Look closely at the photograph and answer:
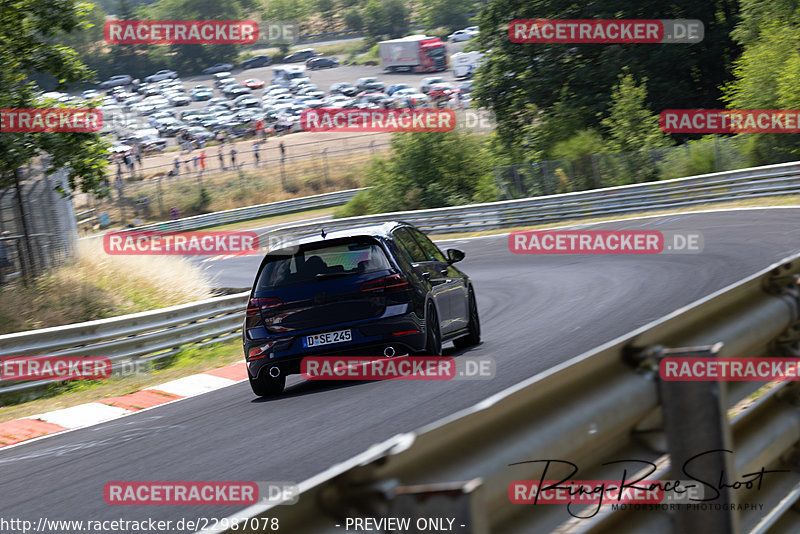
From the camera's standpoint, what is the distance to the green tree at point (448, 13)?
151375 mm

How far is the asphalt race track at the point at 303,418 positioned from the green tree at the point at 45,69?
743 centimetres

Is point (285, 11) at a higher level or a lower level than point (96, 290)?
higher

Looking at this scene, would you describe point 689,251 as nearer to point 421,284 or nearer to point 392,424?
point 421,284

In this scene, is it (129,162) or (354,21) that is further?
(354,21)

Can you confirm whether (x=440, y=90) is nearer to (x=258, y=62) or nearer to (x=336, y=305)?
(x=258, y=62)

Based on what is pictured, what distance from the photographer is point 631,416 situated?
10.2ft

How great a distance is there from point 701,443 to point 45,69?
17.4 metres

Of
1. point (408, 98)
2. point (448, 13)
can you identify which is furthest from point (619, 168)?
point (448, 13)

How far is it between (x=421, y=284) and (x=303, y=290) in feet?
3.99

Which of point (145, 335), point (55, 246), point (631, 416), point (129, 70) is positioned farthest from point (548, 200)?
point (129, 70)
